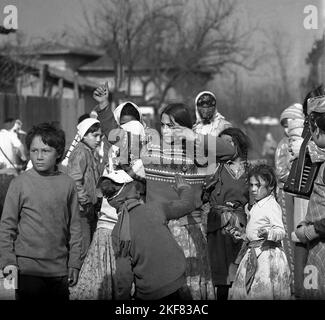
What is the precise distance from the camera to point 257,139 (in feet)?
109

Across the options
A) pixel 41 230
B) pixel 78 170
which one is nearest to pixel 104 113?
pixel 78 170

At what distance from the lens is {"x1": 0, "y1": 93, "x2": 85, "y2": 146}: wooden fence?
2036 cm

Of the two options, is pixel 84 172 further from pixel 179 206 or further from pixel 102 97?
pixel 179 206

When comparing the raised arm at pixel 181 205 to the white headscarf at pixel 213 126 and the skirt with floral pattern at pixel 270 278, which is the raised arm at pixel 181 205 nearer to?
the skirt with floral pattern at pixel 270 278

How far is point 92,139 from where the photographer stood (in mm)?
8289

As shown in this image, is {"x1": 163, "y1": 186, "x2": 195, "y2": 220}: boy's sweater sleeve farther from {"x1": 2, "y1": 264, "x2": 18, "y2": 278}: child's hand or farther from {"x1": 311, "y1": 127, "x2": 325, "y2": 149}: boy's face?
{"x1": 2, "y1": 264, "x2": 18, "y2": 278}: child's hand

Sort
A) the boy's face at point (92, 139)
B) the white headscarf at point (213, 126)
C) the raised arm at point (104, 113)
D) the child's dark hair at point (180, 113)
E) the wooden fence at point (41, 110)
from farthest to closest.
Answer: the wooden fence at point (41, 110) < the white headscarf at point (213, 126) < the boy's face at point (92, 139) < the raised arm at point (104, 113) < the child's dark hair at point (180, 113)

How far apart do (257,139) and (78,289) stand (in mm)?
26552

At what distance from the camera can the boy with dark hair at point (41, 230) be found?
17.7 feet

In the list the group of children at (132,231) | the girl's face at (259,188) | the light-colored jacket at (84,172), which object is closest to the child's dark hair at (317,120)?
the group of children at (132,231)

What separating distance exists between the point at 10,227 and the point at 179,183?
45.8 inches
